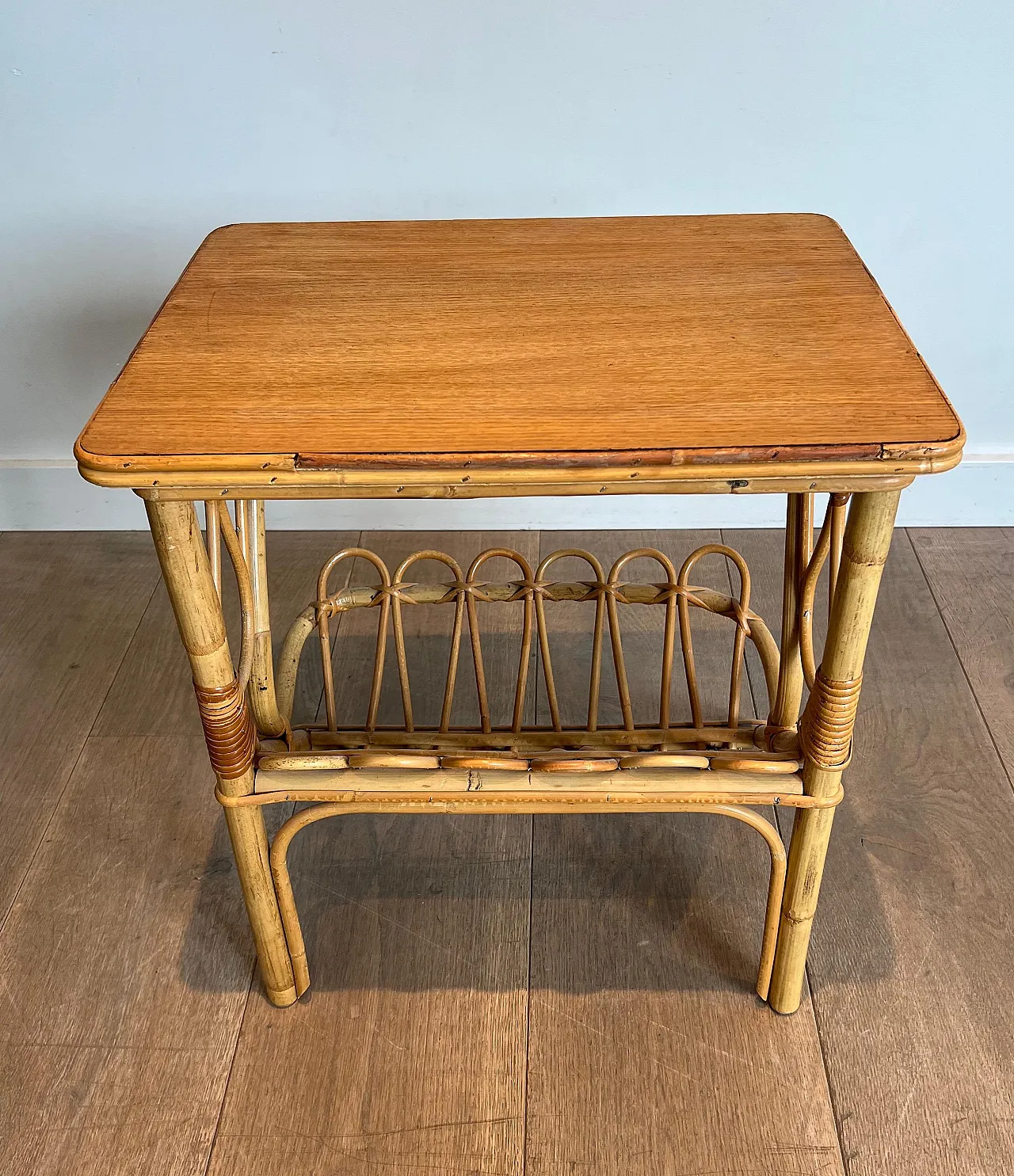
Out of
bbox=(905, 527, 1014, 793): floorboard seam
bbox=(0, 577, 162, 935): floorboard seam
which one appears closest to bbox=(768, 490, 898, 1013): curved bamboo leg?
bbox=(905, 527, 1014, 793): floorboard seam

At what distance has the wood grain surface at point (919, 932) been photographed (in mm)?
1077

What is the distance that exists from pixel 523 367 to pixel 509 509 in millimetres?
1036

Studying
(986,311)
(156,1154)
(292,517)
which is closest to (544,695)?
(292,517)

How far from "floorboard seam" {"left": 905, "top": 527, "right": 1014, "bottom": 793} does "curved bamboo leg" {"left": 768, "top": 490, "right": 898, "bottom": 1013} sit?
18.8 inches

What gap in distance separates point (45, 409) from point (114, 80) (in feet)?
1.94

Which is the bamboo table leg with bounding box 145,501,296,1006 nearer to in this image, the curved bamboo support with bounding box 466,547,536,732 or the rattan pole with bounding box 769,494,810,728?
the curved bamboo support with bounding box 466,547,536,732

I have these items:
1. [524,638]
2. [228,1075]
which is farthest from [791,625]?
[228,1075]

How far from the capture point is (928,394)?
2.81ft

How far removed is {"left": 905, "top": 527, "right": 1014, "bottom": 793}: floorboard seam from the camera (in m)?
1.47

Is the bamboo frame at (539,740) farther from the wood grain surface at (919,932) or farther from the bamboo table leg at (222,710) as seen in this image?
the wood grain surface at (919,932)

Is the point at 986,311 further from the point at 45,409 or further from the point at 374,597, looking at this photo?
the point at 45,409

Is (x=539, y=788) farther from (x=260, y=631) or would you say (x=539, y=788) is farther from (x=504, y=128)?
(x=504, y=128)

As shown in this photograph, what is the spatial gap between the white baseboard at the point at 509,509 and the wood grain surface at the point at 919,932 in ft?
1.15

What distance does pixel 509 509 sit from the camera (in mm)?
1953
